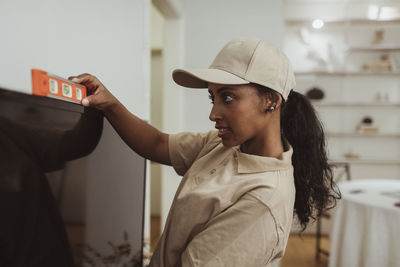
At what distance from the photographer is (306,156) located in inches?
44.0

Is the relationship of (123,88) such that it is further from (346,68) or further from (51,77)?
(346,68)

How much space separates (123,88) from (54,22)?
607 mm

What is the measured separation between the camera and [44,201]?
0.54 meters

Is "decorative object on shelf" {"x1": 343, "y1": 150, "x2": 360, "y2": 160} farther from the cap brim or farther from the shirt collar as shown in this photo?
the cap brim

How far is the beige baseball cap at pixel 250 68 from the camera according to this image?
898 millimetres

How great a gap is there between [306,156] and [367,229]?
1.59 metres

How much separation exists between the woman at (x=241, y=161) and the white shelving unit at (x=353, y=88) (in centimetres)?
349

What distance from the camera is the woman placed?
0.81 metres

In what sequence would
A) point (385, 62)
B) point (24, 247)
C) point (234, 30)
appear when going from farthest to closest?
point (385, 62) → point (234, 30) → point (24, 247)

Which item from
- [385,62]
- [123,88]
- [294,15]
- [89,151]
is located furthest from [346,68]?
[89,151]

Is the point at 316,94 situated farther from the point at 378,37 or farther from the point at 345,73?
the point at 378,37

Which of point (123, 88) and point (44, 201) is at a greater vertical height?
point (123, 88)

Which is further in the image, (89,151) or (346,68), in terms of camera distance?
(346,68)

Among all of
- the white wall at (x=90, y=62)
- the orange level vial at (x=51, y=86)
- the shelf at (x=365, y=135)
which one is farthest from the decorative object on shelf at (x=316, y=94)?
the orange level vial at (x=51, y=86)
